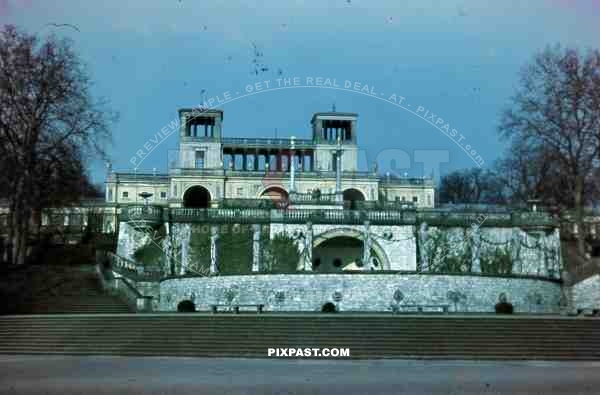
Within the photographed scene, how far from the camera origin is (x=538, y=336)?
27.4 m

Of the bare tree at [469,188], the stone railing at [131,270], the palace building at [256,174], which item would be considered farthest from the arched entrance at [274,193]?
the stone railing at [131,270]

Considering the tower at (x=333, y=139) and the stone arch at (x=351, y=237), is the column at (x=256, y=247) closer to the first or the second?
the stone arch at (x=351, y=237)

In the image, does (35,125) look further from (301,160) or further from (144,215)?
(301,160)

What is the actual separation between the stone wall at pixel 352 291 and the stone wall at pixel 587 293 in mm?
3072

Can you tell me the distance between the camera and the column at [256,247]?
49125 mm

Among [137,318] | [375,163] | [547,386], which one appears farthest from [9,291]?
[375,163]

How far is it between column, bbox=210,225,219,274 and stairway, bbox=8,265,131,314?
7960 millimetres

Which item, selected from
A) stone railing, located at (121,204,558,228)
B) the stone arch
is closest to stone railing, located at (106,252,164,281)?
stone railing, located at (121,204,558,228)

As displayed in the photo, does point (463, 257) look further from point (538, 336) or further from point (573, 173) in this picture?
point (538, 336)

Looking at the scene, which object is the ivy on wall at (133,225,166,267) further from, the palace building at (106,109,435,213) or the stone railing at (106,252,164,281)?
the palace building at (106,109,435,213)

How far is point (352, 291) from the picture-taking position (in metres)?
40.5

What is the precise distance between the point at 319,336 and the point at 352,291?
13.2 meters

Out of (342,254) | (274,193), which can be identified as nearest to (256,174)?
(274,193)

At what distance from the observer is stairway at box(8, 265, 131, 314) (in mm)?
36312
